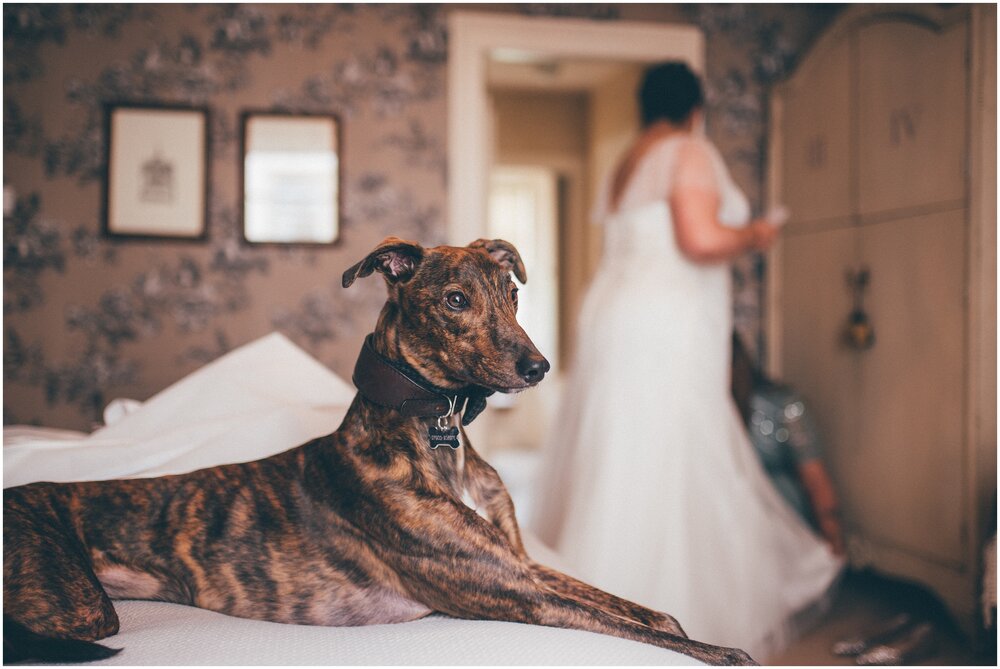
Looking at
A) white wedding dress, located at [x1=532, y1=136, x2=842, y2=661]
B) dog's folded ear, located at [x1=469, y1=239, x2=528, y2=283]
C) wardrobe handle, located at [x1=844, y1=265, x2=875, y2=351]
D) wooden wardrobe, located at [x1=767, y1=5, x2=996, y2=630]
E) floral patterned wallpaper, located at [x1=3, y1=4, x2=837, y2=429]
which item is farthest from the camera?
floral patterned wallpaper, located at [x1=3, y1=4, x2=837, y2=429]

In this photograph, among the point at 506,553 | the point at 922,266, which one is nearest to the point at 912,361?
the point at 922,266

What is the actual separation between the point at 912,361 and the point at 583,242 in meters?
4.39

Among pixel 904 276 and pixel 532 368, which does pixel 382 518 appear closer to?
pixel 532 368

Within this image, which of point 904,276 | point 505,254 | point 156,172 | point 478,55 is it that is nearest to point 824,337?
point 904,276

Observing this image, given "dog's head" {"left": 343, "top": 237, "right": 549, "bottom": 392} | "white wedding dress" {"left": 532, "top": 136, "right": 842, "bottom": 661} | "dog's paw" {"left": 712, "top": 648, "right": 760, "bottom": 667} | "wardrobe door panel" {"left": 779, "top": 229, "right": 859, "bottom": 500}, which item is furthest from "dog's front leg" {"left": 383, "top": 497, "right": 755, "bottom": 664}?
"wardrobe door panel" {"left": 779, "top": 229, "right": 859, "bottom": 500}

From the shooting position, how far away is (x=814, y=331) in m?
3.29

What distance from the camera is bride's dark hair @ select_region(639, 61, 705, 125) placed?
2.52 metres

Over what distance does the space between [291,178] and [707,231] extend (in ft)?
6.47

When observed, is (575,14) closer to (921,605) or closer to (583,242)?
(921,605)

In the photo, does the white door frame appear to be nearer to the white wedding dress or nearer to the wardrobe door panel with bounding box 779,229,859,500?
the white wedding dress

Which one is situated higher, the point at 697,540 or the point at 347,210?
the point at 347,210

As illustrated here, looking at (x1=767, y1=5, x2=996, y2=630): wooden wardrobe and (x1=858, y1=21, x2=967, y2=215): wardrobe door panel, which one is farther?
(x1=858, y1=21, x2=967, y2=215): wardrobe door panel

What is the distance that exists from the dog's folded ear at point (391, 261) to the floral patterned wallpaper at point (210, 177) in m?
2.63

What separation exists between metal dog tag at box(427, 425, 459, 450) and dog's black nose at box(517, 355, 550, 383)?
4.8 inches
